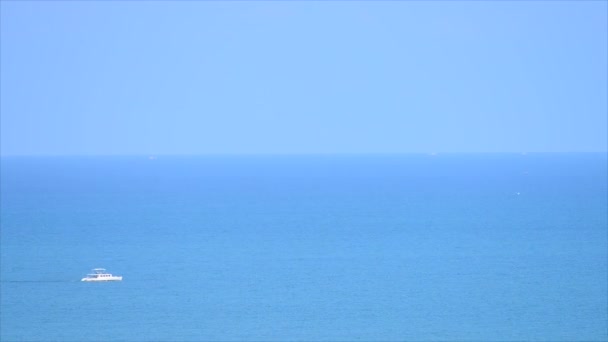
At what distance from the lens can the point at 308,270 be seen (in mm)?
39719

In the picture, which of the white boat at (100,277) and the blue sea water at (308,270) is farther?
the white boat at (100,277)

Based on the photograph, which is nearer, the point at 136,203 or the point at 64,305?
the point at 64,305

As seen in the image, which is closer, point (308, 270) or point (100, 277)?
point (100, 277)

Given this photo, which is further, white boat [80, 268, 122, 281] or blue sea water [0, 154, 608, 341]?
white boat [80, 268, 122, 281]

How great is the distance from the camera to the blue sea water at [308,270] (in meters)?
29.6

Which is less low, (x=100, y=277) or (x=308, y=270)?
(x=100, y=277)

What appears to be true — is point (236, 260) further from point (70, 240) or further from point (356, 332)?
point (356, 332)

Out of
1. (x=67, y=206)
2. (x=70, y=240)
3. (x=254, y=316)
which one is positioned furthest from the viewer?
(x=67, y=206)

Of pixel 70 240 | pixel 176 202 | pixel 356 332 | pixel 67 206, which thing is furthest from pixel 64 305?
pixel 176 202

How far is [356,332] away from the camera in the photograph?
2884 centimetres

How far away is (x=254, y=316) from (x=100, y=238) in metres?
21.0

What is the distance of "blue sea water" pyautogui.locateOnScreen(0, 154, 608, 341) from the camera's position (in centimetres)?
2961

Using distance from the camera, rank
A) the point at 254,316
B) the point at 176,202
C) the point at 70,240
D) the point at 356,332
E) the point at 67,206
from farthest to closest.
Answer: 1. the point at 176,202
2. the point at 67,206
3. the point at 70,240
4. the point at 254,316
5. the point at 356,332

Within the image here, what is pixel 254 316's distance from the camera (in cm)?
3109
